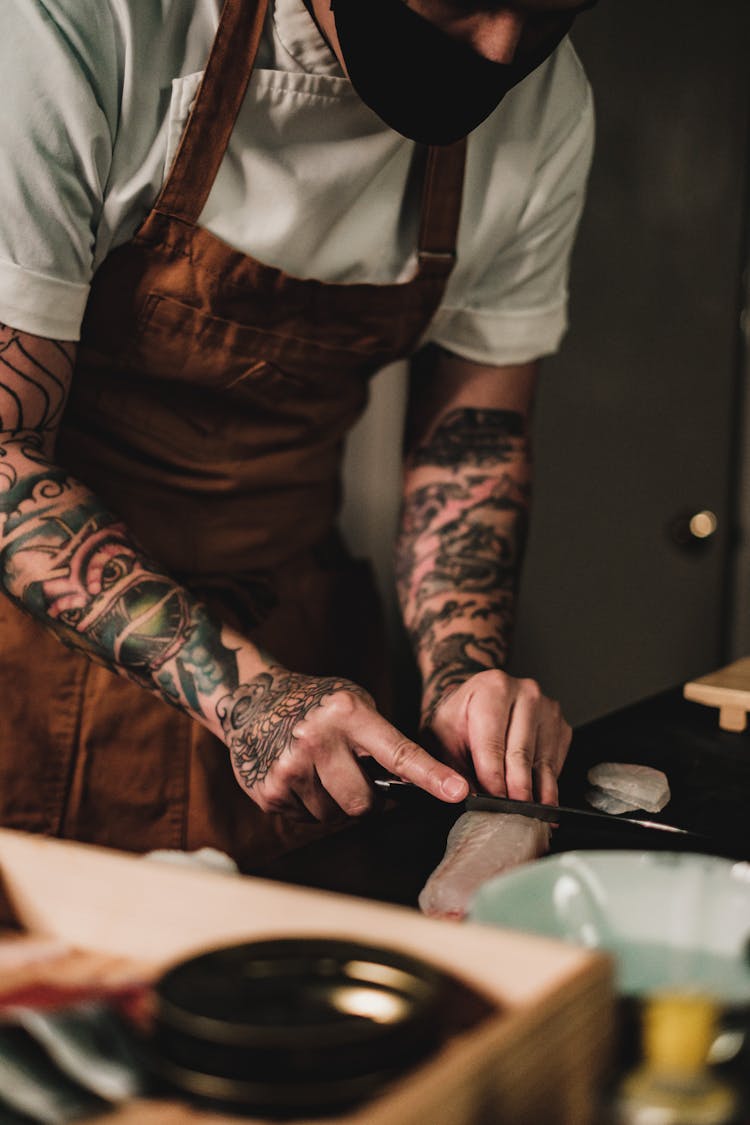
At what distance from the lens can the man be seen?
1121mm

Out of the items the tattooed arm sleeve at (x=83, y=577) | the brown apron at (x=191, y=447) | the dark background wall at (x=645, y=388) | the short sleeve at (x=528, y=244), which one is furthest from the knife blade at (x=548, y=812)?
the dark background wall at (x=645, y=388)

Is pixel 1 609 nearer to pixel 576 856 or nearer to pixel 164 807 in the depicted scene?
pixel 164 807

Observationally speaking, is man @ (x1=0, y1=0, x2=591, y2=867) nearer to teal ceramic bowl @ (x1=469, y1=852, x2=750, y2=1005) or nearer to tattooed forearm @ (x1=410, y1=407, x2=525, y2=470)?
tattooed forearm @ (x1=410, y1=407, x2=525, y2=470)

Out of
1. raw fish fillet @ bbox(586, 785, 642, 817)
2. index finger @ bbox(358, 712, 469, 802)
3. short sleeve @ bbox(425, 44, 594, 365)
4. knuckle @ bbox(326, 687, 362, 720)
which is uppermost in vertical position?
short sleeve @ bbox(425, 44, 594, 365)

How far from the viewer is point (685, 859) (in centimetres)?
65

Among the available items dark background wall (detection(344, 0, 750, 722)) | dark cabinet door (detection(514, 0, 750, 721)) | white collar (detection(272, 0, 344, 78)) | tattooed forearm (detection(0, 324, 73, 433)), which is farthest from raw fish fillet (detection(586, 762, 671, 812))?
dark cabinet door (detection(514, 0, 750, 721))

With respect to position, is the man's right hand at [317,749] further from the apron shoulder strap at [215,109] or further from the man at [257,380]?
the apron shoulder strap at [215,109]

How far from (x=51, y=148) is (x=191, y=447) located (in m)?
0.41

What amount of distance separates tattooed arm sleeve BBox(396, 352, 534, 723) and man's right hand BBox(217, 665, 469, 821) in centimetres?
41

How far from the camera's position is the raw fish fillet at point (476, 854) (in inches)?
32.8

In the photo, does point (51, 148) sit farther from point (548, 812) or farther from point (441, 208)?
point (548, 812)

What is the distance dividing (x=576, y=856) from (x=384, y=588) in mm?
1714

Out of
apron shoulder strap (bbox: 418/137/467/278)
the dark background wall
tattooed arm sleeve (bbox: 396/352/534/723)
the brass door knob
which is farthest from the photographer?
the brass door knob

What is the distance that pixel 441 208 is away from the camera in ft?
4.79
